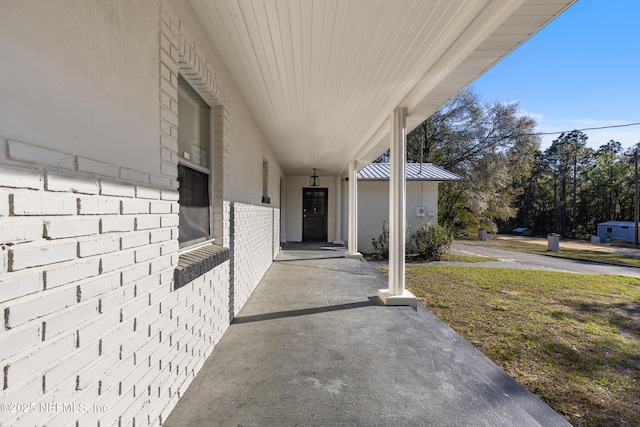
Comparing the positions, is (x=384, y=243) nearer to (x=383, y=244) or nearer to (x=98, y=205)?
(x=383, y=244)

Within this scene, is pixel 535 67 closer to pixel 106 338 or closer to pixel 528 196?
pixel 106 338

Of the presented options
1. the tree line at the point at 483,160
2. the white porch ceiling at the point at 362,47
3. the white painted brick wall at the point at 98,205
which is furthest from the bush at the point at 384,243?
the white painted brick wall at the point at 98,205

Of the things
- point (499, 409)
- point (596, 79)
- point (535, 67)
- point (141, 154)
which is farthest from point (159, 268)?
point (596, 79)

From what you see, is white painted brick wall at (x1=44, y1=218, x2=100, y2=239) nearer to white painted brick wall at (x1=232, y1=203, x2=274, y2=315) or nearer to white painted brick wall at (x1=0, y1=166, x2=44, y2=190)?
white painted brick wall at (x1=0, y1=166, x2=44, y2=190)

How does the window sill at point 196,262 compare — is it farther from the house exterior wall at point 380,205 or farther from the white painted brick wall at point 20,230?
the house exterior wall at point 380,205

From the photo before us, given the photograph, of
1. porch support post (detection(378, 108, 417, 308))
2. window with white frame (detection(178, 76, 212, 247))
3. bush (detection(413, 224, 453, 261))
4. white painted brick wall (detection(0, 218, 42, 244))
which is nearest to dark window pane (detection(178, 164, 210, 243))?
window with white frame (detection(178, 76, 212, 247))

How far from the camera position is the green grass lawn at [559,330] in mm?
2443

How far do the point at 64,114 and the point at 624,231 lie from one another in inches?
1133

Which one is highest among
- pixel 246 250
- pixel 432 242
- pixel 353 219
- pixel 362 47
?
pixel 362 47

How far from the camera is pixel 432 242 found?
9672mm

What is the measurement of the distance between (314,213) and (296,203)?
85 centimetres

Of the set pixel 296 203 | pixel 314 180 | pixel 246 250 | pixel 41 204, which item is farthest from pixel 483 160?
pixel 41 204

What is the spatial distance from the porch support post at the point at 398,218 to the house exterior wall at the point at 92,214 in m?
2.69

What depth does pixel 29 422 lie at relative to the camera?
83cm
